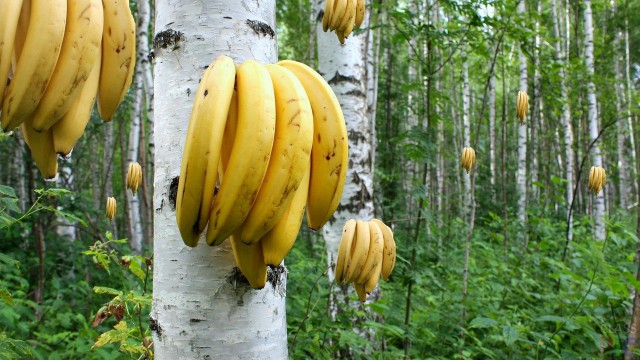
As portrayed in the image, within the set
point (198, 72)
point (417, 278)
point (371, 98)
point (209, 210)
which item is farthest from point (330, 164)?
point (371, 98)

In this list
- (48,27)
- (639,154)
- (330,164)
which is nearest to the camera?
(48,27)

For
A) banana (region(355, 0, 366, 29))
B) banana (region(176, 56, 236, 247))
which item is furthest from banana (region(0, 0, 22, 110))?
banana (region(355, 0, 366, 29))

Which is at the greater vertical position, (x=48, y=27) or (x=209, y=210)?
(x=48, y=27)

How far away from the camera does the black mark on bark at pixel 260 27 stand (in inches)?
42.0

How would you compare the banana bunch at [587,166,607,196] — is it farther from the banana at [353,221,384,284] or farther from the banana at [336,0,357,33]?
the banana at [353,221,384,284]

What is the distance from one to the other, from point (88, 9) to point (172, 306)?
63cm

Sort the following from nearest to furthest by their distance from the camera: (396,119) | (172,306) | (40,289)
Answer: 1. (172,306)
2. (40,289)
3. (396,119)

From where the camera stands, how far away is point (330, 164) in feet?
2.91

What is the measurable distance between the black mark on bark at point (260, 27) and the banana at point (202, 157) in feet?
1.16

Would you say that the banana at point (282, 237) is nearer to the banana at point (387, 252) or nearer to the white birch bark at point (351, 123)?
the banana at point (387, 252)

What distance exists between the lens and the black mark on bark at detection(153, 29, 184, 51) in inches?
41.0

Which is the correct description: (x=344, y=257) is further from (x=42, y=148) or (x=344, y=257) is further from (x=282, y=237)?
(x=42, y=148)

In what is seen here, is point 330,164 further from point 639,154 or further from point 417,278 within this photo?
point 639,154

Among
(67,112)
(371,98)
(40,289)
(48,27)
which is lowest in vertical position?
(40,289)
